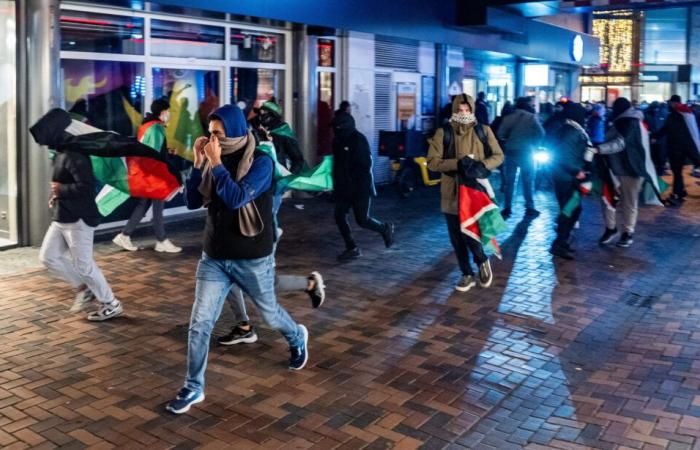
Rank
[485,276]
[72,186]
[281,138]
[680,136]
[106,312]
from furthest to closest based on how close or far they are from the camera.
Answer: [680,136]
[281,138]
[485,276]
[106,312]
[72,186]

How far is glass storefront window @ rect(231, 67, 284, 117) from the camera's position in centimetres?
1364

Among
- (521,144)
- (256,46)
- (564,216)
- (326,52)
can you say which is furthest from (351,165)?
(326,52)

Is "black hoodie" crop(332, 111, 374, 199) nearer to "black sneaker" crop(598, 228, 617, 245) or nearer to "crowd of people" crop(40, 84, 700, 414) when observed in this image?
"crowd of people" crop(40, 84, 700, 414)

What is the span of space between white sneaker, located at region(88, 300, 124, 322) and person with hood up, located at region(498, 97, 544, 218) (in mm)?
7585

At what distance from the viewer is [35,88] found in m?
9.84

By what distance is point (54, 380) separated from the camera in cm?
572

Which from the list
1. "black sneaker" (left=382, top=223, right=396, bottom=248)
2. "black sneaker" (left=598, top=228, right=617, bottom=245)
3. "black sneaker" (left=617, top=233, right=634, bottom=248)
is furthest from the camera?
"black sneaker" (left=598, top=228, right=617, bottom=245)

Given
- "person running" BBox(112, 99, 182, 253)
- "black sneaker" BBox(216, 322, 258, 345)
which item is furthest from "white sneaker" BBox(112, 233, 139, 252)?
"black sneaker" BBox(216, 322, 258, 345)

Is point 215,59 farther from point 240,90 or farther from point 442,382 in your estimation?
point 442,382

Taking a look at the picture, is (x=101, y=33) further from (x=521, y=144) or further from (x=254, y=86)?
(x=521, y=144)

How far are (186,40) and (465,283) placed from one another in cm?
638

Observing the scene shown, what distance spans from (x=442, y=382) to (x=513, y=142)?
320 inches

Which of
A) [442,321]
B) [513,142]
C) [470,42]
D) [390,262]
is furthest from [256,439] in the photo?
[470,42]

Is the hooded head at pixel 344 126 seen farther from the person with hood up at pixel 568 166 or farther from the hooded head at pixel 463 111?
the person with hood up at pixel 568 166
